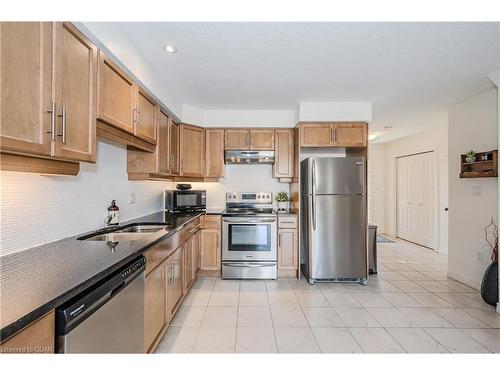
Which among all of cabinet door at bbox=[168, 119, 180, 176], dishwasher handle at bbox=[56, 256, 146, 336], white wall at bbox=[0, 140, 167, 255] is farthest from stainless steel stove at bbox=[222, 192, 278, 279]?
dishwasher handle at bbox=[56, 256, 146, 336]

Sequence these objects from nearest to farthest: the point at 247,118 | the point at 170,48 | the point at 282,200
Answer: the point at 170,48
the point at 247,118
the point at 282,200

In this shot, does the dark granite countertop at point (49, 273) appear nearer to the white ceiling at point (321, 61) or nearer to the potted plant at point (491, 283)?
the white ceiling at point (321, 61)

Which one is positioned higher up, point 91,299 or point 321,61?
point 321,61

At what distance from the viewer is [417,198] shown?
5.61m

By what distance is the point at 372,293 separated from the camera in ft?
9.99

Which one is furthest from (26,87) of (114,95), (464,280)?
(464,280)

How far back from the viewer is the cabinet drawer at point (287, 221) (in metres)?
3.57

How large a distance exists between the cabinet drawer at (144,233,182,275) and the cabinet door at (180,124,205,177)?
1.47 meters

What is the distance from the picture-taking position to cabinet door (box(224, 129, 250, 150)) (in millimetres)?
3838

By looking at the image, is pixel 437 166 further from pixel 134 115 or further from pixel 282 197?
pixel 134 115

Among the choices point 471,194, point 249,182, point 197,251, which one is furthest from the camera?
point 249,182

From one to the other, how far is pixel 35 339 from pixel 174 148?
2759 millimetres

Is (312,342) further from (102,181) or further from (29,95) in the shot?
(29,95)

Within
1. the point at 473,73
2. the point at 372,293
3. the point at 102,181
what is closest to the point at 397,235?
the point at 372,293
